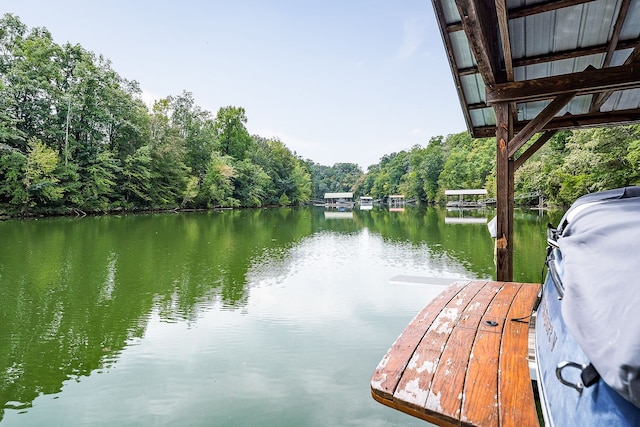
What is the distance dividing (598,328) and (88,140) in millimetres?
29487

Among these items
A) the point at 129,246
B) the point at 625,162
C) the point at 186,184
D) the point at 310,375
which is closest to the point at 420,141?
the point at 186,184

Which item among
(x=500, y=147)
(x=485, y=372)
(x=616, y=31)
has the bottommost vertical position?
(x=485, y=372)

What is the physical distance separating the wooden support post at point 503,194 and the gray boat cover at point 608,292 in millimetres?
2101

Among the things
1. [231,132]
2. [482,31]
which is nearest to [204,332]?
[482,31]

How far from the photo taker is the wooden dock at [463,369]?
1.34 meters

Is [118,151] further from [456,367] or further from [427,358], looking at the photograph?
[456,367]

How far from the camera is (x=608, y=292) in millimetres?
921

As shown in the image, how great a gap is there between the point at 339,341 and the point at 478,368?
2.46 meters

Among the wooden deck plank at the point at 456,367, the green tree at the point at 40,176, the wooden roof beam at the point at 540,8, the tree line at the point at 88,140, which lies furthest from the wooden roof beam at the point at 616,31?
the tree line at the point at 88,140

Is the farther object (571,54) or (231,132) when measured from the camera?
(231,132)

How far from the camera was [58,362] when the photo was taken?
339 cm

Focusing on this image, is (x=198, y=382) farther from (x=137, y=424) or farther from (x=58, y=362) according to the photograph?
(x=58, y=362)

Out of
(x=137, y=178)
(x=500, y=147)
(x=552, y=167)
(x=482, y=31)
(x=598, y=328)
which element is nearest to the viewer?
(x=598, y=328)

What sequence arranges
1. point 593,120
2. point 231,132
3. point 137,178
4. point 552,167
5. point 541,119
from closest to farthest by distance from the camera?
1. point 541,119
2. point 593,120
3. point 552,167
4. point 137,178
5. point 231,132
